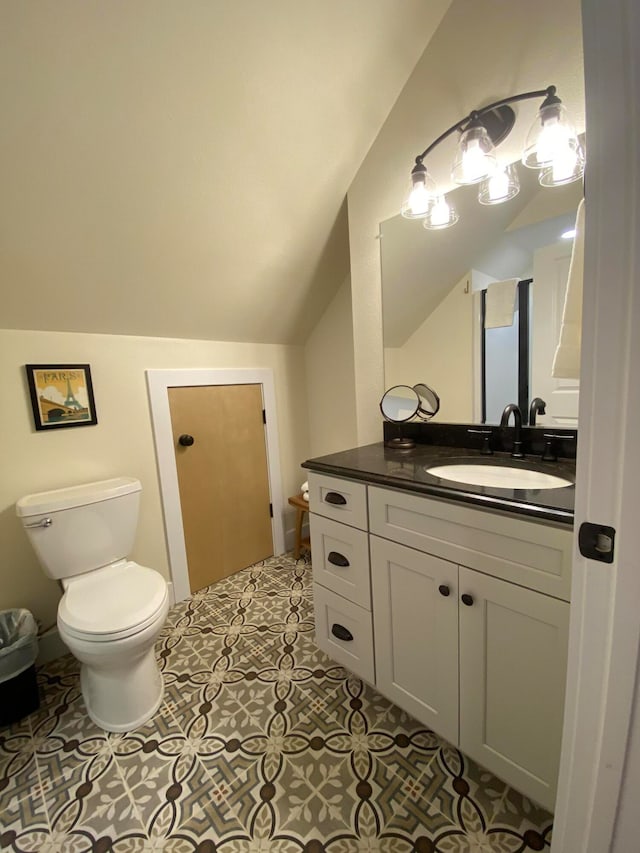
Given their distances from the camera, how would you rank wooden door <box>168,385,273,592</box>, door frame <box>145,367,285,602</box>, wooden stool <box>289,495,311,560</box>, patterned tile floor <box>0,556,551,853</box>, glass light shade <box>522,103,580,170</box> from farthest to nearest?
wooden stool <box>289,495,311,560</box> → wooden door <box>168,385,273,592</box> → door frame <box>145,367,285,602</box> → glass light shade <box>522,103,580,170</box> → patterned tile floor <box>0,556,551,853</box>

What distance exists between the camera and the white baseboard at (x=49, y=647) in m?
1.59

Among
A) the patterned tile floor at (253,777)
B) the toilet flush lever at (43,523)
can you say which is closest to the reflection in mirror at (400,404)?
the patterned tile floor at (253,777)

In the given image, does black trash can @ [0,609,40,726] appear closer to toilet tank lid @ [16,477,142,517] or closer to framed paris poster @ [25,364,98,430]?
toilet tank lid @ [16,477,142,517]

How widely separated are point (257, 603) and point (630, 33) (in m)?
2.22

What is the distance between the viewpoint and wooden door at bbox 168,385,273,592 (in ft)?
6.54

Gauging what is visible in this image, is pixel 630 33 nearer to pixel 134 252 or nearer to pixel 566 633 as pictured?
pixel 566 633

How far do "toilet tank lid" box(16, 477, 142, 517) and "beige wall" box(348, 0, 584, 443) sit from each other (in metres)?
1.11

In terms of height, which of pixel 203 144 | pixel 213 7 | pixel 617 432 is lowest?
pixel 617 432

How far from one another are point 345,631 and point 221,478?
1159mm

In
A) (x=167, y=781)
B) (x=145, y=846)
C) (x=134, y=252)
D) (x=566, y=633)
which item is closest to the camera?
(x=566, y=633)

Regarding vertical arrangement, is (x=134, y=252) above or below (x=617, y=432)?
above

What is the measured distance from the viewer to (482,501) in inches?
34.2

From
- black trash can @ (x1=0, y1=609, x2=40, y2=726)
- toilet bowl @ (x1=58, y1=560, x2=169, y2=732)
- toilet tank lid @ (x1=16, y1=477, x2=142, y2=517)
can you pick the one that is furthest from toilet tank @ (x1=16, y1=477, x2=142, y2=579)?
black trash can @ (x1=0, y1=609, x2=40, y2=726)

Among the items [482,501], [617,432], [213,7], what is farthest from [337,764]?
[213,7]
